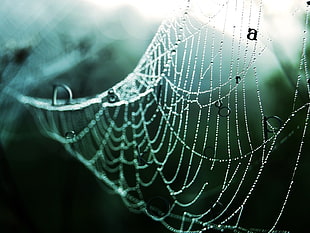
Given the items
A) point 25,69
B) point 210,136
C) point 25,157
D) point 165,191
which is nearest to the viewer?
point 25,69

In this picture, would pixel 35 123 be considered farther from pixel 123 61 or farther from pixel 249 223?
pixel 249 223

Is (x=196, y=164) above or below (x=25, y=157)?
below

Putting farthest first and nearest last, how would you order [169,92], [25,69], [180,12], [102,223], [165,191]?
[102,223], [165,191], [169,92], [25,69], [180,12]

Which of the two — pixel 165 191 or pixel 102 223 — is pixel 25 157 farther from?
pixel 165 191

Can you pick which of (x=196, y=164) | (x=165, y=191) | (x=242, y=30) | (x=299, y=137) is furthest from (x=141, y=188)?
(x=242, y=30)

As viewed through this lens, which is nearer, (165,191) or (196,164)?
(196,164)

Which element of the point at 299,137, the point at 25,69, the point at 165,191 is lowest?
the point at 299,137
